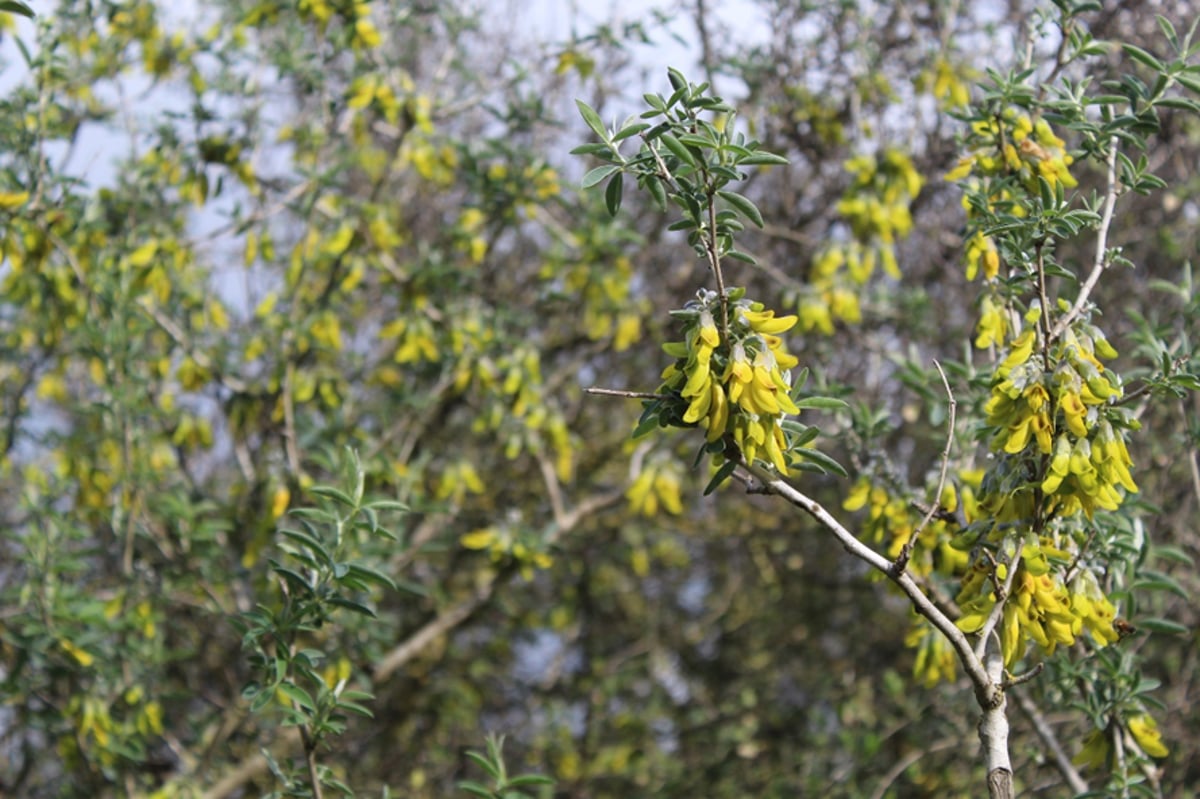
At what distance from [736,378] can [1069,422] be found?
48 centimetres

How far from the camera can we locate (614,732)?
16.9 feet

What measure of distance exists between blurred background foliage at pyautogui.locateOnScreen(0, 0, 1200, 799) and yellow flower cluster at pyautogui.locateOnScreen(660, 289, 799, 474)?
92cm

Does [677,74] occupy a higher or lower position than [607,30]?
higher

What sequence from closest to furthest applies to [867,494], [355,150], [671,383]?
[671,383] → [867,494] → [355,150]

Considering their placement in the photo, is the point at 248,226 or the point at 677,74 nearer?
the point at 677,74

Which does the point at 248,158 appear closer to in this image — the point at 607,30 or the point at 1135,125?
the point at 607,30

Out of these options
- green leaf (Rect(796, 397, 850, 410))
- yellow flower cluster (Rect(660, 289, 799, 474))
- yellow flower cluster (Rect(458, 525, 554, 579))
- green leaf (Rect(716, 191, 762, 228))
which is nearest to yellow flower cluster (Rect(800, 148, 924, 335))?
yellow flower cluster (Rect(458, 525, 554, 579))

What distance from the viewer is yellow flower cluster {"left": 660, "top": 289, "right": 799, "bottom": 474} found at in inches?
60.7

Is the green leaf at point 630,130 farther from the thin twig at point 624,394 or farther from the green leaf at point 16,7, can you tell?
the green leaf at point 16,7

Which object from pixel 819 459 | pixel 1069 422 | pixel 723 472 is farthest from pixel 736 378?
pixel 1069 422

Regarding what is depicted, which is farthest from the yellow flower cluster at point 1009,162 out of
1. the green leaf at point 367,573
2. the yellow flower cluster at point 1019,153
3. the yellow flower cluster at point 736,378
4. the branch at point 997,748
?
the green leaf at point 367,573

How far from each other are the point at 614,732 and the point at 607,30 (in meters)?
2.96

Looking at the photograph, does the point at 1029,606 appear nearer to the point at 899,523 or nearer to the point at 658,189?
the point at 899,523

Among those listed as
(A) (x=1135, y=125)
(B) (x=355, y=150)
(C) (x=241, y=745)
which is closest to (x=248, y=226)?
(B) (x=355, y=150)
